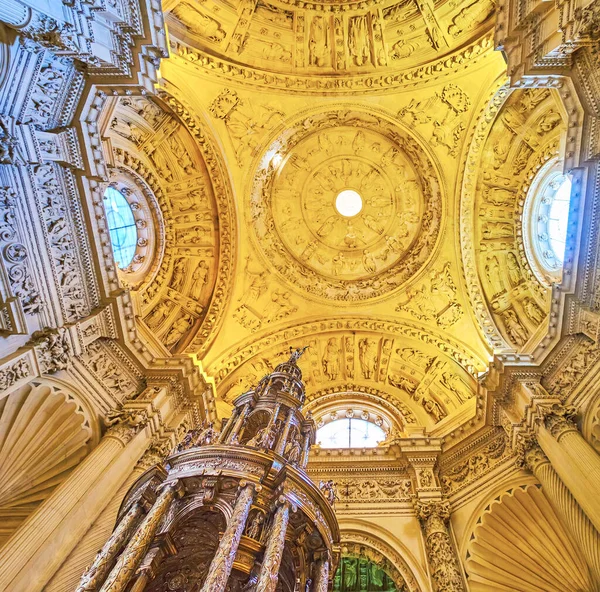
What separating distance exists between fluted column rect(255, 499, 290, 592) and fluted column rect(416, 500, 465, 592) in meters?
5.15

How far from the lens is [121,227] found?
47.3ft

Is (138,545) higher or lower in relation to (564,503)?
lower

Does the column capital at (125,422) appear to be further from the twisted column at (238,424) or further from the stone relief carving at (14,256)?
the stone relief carving at (14,256)

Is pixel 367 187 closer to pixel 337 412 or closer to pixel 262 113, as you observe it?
pixel 262 113

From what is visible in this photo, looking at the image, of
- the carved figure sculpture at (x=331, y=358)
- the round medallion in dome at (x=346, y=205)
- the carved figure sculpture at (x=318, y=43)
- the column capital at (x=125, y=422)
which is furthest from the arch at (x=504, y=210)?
the column capital at (x=125, y=422)

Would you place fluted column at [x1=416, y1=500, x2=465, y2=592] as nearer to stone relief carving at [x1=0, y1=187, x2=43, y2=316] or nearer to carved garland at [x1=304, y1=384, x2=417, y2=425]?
carved garland at [x1=304, y1=384, x2=417, y2=425]

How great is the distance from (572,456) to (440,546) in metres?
3.52

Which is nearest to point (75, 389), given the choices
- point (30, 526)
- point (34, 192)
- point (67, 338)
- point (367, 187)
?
point (67, 338)

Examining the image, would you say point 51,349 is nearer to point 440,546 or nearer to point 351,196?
point 440,546

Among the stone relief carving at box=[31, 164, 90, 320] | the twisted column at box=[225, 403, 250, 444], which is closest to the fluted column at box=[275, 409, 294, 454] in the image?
the twisted column at box=[225, 403, 250, 444]

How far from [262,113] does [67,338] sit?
10765 mm

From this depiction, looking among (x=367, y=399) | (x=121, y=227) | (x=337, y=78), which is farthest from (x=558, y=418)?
(x=337, y=78)

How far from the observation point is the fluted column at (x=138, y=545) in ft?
17.6

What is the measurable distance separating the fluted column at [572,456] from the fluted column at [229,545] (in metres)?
6.02
